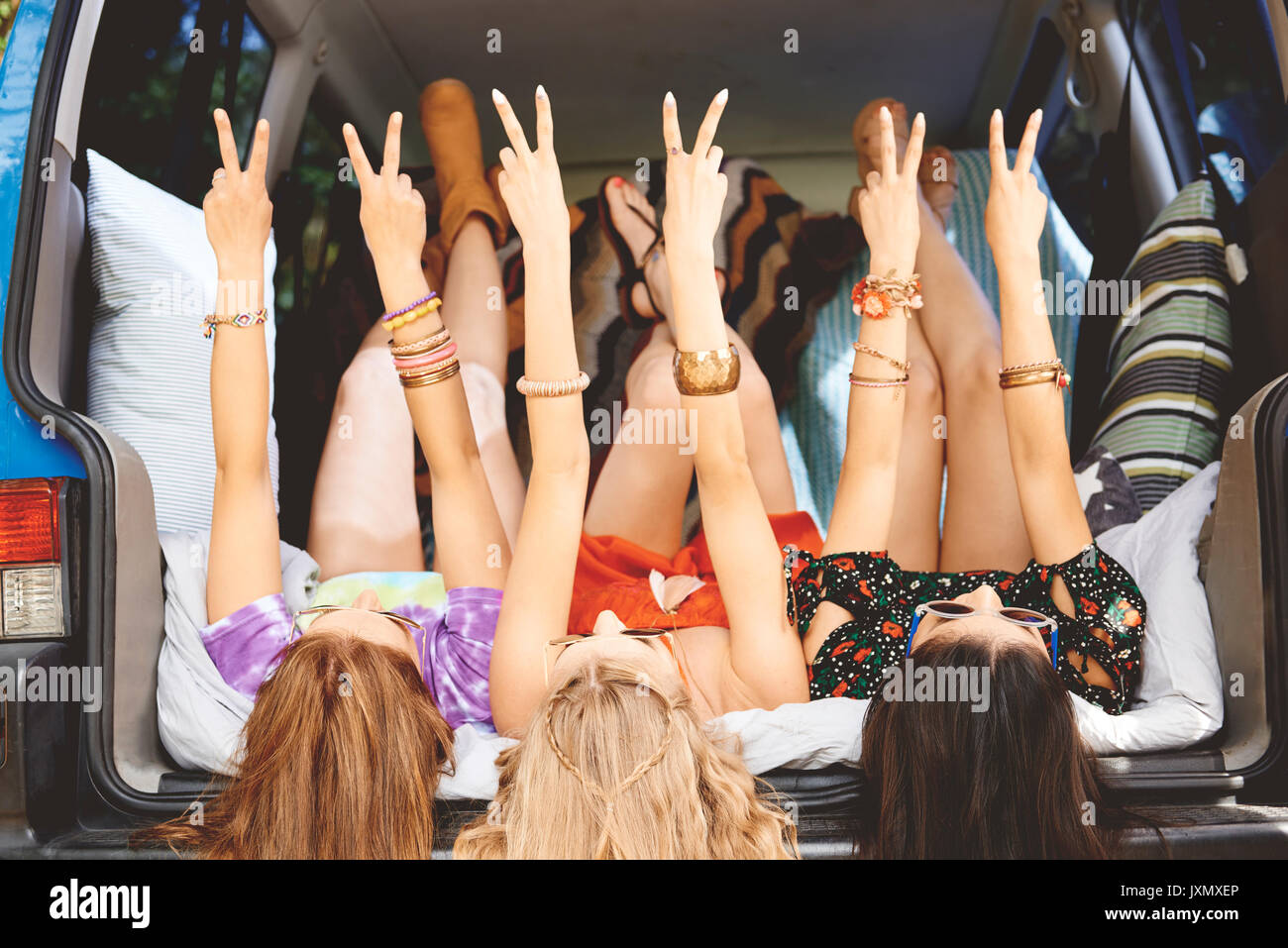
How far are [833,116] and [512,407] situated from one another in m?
1.04

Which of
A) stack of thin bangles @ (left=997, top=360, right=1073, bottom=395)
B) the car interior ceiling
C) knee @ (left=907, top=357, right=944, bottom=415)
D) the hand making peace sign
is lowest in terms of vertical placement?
stack of thin bangles @ (left=997, top=360, right=1073, bottom=395)

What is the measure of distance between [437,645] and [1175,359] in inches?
61.0

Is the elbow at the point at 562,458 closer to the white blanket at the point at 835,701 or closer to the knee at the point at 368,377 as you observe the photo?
the white blanket at the point at 835,701

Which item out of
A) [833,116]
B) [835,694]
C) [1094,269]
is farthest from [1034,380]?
[833,116]

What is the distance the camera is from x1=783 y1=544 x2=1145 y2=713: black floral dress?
160 centimetres

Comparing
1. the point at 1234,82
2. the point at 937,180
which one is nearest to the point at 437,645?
the point at 937,180

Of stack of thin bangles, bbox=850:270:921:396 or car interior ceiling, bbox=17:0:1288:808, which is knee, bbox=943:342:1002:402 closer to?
stack of thin bangles, bbox=850:270:921:396

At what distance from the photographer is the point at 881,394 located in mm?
1803

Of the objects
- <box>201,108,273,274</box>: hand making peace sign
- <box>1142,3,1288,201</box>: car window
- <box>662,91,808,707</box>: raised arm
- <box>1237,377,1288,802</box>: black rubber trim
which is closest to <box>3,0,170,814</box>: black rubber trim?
<box>201,108,273,274</box>: hand making peace sign

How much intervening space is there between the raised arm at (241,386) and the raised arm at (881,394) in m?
0.99

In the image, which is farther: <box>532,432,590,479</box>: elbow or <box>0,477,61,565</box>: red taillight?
<box>532,432,590,479</box>: elbow

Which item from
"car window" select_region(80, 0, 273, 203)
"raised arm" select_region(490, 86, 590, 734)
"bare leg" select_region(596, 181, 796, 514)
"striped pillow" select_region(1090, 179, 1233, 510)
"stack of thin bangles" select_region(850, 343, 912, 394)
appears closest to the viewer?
"raised arm" select_region(490, 86, 590, 734)

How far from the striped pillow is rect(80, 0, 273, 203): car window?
1.99 m

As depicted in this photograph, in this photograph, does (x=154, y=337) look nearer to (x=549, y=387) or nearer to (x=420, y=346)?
(x=420, y=346)
